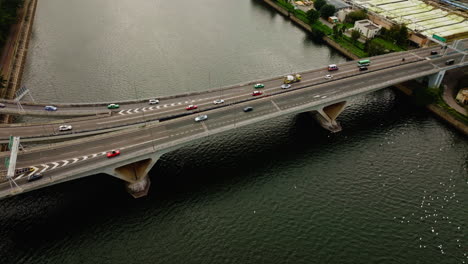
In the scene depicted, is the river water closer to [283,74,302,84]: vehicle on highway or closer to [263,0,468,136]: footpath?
[263,0,468,136]: footpath

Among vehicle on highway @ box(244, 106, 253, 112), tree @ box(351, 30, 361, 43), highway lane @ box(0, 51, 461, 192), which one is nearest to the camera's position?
→ highway lane @ box(0, 51, 461, 192)

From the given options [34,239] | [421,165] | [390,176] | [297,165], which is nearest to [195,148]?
[297,165]

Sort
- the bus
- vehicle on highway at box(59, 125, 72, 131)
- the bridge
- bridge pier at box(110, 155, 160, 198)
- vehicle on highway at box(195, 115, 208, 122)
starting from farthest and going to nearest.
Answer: the bus, vehicle on highway at box(195, 115, 208, 122), vehicle on highway at box(59, 125, 72, 131), bridge pier at box(110, 155, 160, 198), the bridge

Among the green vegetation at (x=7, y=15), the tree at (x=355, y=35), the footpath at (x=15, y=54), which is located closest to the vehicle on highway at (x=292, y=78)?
the tree at (x=355, y=35)

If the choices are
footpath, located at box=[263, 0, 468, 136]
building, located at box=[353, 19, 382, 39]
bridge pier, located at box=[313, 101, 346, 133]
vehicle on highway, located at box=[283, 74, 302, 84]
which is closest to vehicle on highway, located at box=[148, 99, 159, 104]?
vehicle on highway, located at box=[283, 74, 302, 84]

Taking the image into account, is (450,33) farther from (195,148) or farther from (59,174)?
(59,174)

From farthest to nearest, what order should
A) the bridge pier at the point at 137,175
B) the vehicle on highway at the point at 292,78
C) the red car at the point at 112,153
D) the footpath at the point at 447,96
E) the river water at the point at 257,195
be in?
the vehicle on highway at the point at 292,78
the footpath at the point at 447,96
the bridge pier at the point at 137,175
the red car at the point at 112,153
the river water at the point at 257,195

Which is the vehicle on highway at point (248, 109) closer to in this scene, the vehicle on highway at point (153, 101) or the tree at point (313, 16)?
the vehicle on highway at point (153, 101)
